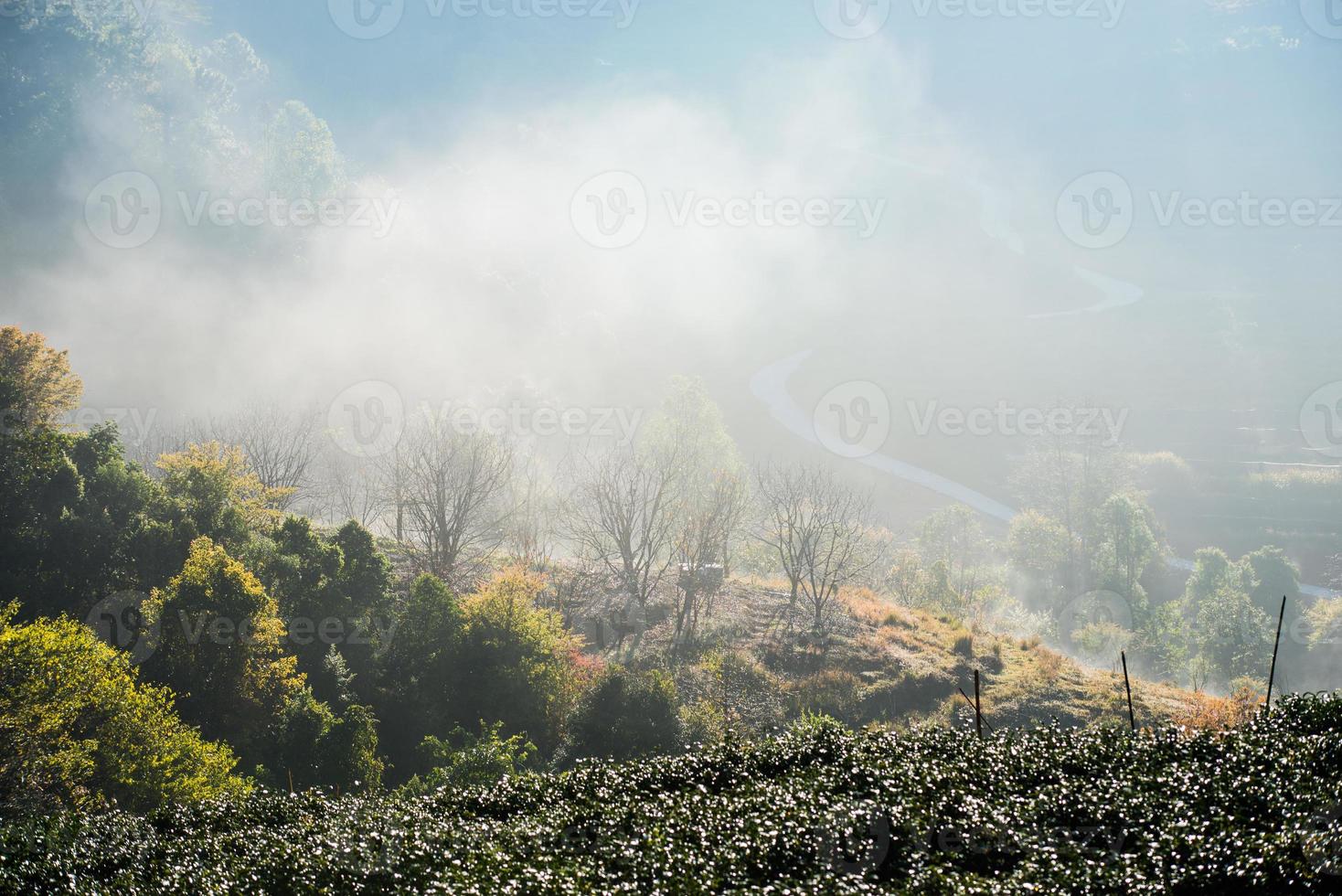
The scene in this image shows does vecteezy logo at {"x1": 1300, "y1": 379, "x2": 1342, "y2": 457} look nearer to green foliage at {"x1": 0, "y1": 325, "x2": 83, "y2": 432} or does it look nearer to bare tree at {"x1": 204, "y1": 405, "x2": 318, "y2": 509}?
bare tree at {"x1": 204, "y1": 405, "x2": 318, "y2": 509}

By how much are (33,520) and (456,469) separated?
20.9 m

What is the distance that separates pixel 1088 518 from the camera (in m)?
101

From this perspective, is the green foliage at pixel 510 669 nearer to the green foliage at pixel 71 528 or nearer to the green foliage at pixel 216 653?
the green foliage at pixel 216 653

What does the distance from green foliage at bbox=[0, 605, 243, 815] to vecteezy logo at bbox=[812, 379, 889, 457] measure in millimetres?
165245

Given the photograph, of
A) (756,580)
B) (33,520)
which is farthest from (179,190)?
(756,580)

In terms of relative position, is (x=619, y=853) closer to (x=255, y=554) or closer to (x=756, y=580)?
(x=255, y=554)

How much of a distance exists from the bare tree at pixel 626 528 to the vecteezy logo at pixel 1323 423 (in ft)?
618

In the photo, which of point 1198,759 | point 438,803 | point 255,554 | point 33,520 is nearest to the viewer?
point 1198,759

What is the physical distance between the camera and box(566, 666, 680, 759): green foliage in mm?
23797

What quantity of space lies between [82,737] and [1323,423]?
240 meters
